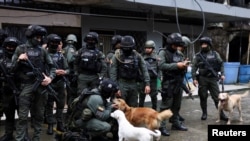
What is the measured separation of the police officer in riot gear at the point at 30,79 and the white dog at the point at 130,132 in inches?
45.9

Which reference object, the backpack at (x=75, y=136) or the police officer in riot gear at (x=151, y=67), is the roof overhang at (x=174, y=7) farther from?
the backpack at (x=75, y=136)

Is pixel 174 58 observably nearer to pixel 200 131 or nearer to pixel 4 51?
pixel 200 131

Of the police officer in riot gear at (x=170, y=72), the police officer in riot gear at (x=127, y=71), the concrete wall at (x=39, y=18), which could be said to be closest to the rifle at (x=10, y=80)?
the police officer in riot gear at (x=127, y=71)

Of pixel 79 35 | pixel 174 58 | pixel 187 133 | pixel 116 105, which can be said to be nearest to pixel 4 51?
pixel 116 105

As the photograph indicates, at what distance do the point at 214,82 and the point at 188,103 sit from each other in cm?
252

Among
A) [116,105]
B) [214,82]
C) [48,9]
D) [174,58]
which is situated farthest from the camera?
[48,9]

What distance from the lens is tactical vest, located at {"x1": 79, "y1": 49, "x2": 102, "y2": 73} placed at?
6.20 m

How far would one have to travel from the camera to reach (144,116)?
17.4 feet

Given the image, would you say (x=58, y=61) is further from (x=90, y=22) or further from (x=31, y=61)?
(x=90, y=22)

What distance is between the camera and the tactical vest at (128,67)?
19.3 ft

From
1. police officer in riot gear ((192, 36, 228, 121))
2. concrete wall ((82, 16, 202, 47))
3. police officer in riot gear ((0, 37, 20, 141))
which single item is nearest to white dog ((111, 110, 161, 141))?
police officer in riot gear ((0, 37, 20, 141))

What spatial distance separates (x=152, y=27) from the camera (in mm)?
12781

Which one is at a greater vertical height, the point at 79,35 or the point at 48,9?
the point at 48,9

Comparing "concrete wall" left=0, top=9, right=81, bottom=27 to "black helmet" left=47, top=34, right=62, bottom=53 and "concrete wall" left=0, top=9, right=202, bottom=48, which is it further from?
"black helmet" left=47, top=34, right=62, bottom=53
